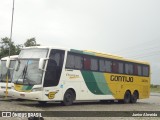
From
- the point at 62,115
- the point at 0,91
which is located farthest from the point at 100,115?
the point at 0,91

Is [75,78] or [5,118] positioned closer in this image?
[5,118]

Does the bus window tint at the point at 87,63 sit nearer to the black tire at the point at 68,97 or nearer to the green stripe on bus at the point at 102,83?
the green stripe on bus at the point at 102,83

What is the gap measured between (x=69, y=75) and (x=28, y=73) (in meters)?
2.48

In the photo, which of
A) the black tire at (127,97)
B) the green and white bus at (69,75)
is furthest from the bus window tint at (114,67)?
the black tire at (127,97)

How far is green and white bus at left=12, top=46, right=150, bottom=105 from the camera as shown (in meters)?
21.0

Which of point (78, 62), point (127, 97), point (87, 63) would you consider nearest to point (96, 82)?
point (87, 63)

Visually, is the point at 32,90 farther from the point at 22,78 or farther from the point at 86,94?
the point at 86,94

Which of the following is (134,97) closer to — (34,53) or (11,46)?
(34,53)

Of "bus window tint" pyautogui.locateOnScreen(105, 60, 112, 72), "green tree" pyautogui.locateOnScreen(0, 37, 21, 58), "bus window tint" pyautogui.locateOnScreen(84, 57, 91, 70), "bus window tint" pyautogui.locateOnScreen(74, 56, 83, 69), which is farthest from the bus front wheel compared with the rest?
"green tree" pyautogui.locateOnScreen(0, 37, 21, 58)

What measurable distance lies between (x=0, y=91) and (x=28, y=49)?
4.17m

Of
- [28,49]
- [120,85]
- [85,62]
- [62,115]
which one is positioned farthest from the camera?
[120,85]

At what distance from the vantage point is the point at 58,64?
21906 millimetres

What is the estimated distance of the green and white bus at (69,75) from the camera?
21031 mm

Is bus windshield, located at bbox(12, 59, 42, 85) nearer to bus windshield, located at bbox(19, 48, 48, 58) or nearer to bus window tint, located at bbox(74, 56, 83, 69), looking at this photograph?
bus windshield, located at bbox(19, 48, 48, 58)
